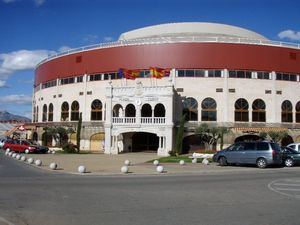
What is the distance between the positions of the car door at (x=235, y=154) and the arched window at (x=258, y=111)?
29.1 metres

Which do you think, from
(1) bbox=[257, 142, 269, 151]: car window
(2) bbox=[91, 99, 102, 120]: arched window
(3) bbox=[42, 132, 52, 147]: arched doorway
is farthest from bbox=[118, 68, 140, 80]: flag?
(1) bbox=[257, 142, 269, 151]: car window

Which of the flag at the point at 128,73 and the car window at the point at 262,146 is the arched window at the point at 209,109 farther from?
the car window at the point at 262,146

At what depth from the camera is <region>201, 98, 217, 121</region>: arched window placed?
194ft

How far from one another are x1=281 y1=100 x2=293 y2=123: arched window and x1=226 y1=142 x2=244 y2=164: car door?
31.4 meters

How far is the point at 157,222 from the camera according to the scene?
10.3 metres

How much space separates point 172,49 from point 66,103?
801 inches

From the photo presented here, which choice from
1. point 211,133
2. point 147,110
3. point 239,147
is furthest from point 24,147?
point 239,147

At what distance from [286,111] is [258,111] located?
171 inches

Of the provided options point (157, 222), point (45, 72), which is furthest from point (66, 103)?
point (157, 222)

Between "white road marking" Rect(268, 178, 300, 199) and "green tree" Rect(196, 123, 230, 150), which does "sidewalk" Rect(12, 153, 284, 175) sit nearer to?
"white road marking" Rect(268, 178, 300, 199)

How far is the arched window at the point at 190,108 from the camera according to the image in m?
59.2

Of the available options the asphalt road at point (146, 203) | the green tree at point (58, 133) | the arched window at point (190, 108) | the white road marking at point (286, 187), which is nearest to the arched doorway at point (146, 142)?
the arched window at point (190, 108)

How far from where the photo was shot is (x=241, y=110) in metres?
59.3

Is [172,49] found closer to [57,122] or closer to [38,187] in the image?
[57,122]
